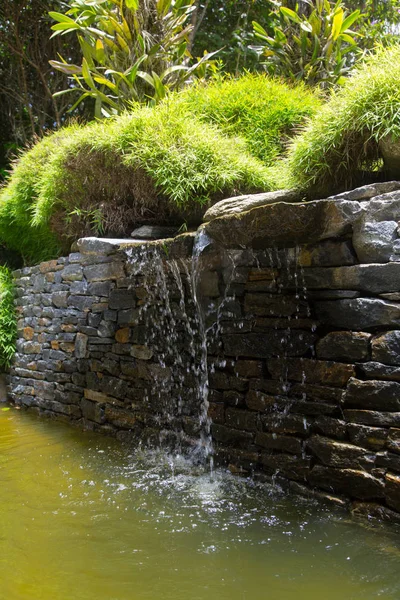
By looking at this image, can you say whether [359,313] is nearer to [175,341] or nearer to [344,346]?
[344,346]

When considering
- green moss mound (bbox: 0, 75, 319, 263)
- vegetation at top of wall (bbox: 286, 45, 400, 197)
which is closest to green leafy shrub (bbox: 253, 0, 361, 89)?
green moss mound (bbox: 0, 75, 319, 263)

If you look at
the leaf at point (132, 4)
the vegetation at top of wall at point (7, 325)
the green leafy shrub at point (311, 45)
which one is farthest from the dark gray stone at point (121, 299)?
the green leafy shrub at point (311, 45)

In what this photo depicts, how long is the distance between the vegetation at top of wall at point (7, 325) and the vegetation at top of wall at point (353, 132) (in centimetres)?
379

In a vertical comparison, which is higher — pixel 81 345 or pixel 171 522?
pixel 81 345

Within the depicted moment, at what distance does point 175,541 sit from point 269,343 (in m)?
1.18

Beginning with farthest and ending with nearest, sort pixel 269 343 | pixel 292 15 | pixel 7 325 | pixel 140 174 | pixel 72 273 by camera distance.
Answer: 1. pixel 292 15
2. pixel 7 325
3. pixel 72 273
4. pixel 140 174
5. pixel 269 343

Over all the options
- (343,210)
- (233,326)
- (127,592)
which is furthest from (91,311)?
(127,592)

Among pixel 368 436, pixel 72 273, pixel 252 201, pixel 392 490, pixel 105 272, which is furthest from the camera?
pixel 72 273

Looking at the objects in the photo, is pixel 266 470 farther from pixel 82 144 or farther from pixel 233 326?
pixel 82 144

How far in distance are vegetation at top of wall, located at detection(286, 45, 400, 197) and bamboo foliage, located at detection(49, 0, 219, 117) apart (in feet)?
9.28

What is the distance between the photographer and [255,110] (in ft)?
17.3

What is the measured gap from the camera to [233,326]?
3.14 metres

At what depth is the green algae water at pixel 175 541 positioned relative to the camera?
1829 millimetres

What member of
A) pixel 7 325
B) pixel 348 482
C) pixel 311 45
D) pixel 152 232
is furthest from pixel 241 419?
pixel 311 45
